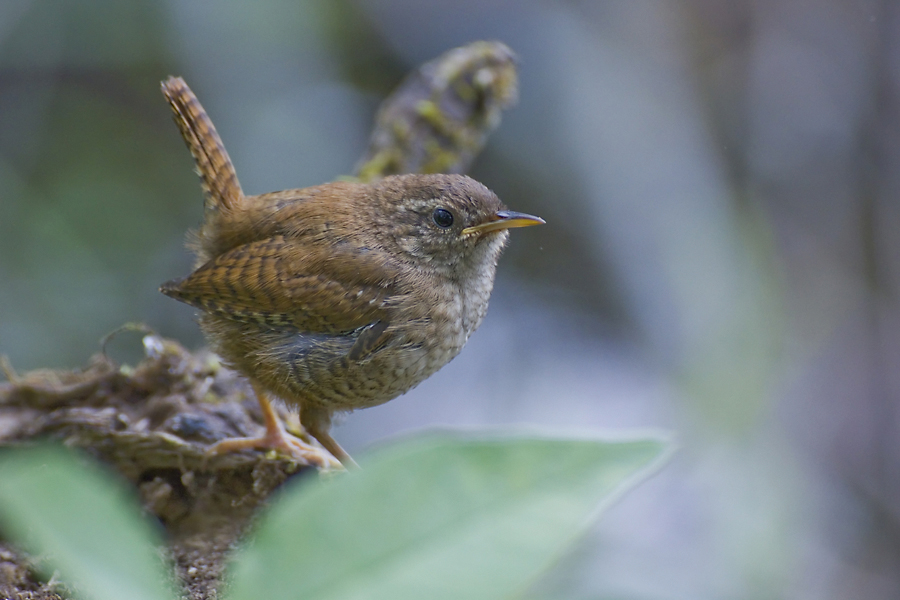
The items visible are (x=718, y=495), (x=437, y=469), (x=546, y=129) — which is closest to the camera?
(x=437, y=469)

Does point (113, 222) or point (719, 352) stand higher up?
point (719, 352)

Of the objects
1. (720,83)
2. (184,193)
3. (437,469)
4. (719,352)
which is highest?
(720,83)

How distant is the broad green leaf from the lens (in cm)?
37

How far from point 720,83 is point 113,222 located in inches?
167

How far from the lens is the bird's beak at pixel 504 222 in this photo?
7.00ft

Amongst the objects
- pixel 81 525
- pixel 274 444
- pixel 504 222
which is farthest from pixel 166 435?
pixel 81 525

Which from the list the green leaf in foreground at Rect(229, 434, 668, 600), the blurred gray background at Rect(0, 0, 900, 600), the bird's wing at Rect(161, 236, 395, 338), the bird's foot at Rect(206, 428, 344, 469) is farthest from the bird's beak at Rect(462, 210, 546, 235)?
the blurred gray background at Rect(0, 0, 900, 600)

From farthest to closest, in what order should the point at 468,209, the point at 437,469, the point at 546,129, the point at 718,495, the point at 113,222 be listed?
1. the point at 546,129
2. the point at 113,222
3. the point at 718,495
4. the point at 468,209
5. the point at 437,469

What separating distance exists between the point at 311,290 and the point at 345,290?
98mm

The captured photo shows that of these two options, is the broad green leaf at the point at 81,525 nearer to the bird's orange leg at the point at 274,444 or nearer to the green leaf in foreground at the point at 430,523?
the green leaf in foreground at the point at 430,523

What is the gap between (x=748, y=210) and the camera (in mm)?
5277

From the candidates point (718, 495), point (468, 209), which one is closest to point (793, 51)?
point (718, 495)

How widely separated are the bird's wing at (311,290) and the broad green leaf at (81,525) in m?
1.73

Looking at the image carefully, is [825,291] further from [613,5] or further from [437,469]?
[437,469]
